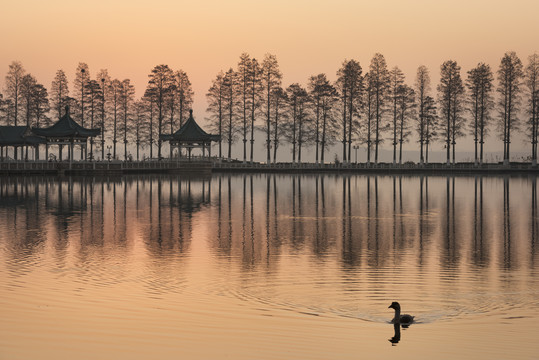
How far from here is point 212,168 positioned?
113 m

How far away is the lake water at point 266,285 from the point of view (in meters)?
14.5

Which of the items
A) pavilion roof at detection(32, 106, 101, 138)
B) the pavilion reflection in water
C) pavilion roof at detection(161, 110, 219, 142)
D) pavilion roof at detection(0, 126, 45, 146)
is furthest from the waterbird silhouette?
pavilion roof at detection(0, 126, 45, 146)

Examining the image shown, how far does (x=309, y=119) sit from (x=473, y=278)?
110 m

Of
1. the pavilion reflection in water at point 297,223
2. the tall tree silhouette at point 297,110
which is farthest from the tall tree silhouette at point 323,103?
the pavilion reflection in water at point 297,223

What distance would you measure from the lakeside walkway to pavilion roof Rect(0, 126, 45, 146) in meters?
13.4

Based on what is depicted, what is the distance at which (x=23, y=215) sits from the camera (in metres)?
40.5

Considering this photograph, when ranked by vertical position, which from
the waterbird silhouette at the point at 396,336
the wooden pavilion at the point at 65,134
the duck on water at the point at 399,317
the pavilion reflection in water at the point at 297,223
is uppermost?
the wooden pavilion at the point at 65,134

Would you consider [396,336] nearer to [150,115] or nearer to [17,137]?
[17,137]

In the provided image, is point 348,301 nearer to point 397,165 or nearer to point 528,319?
point 528,319

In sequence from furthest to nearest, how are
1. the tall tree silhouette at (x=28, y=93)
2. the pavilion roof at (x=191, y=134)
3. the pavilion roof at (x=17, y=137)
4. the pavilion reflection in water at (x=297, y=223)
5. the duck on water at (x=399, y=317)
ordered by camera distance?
the tall tree silhouette at (x=28, y=93), the pavilion roof at (x=191, y=134), the pavilion roof at (x=17, y=137), the pavilion reflection in water at (x=297, y=223), the duck on water at (x=399, y=317)

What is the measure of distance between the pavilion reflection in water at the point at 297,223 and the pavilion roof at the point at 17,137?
156 ft

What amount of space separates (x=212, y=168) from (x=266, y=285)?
306 ft

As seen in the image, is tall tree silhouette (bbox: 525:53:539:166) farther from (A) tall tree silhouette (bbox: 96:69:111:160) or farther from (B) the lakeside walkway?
(A) tall tree silhouette (bbox: 96:69:111:160)

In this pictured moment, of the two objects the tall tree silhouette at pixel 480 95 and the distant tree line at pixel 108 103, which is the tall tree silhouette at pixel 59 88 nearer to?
the distant tree line at pixel 108 103
